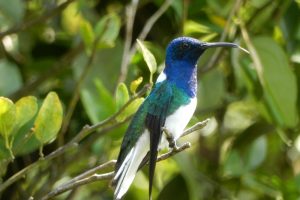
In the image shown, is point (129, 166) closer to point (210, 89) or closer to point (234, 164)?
point (210, 89)

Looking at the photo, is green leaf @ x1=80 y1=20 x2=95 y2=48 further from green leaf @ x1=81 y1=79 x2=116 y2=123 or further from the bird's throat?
the bird's throat

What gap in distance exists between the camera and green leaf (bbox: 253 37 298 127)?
270cm

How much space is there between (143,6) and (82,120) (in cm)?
44

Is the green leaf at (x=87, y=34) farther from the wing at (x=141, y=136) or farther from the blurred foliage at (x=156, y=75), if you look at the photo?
the wing at (x=141, y=136)

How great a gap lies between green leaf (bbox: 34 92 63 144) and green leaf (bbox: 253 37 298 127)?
2.59 feet

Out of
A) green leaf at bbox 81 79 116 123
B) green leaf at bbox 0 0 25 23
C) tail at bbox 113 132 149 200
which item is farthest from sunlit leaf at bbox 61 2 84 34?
tail at bbox 113 132 149 200

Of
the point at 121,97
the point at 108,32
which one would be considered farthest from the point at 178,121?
the point at 108,32

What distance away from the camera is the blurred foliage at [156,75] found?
269cm

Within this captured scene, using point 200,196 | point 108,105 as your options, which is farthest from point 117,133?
point 200,196

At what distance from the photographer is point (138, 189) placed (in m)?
3.12

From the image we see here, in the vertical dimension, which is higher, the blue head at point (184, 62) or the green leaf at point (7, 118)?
the green leaf at point (7, 118)

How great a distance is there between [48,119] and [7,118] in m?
0.10

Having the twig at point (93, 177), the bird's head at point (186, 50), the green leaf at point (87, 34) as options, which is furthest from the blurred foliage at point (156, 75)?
the twig at point (93, 177)

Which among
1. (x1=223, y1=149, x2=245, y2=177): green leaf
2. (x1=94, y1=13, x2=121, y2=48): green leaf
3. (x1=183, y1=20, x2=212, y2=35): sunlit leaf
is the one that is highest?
(x1=94, y1=13, x2=121, y2=48): green leaf
